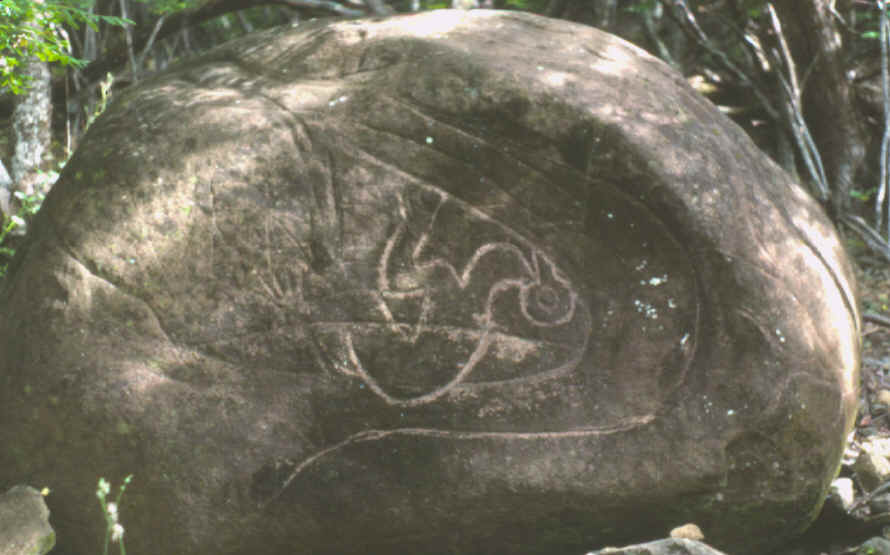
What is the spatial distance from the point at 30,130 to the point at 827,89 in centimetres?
495

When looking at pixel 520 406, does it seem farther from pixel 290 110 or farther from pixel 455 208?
pixel 290 110

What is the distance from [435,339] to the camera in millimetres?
2793

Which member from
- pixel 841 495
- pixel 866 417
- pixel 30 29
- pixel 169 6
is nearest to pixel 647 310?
pixel 841 495

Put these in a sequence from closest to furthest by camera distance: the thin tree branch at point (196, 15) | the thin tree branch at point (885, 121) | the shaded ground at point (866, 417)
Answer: the shaded ground at point (866, 417) → the thin tree branch at point (885, 121) → the thin tree branch at point (196, 15)

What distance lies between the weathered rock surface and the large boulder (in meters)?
0.07

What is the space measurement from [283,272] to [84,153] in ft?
2.98

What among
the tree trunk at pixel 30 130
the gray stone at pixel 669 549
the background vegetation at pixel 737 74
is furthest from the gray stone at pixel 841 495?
the tree trunk at pixel 30 130

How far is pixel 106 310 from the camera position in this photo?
2.79 m

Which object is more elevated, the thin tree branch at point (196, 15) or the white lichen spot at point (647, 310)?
the thin tree branch at point (196, 15)

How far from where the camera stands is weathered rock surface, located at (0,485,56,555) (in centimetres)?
264

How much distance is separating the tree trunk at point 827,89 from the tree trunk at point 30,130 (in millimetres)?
4551

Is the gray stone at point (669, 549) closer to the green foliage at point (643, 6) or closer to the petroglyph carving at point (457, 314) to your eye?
the petroglyph carving at point (457, 314)

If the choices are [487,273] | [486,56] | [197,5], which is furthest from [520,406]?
[197,5]

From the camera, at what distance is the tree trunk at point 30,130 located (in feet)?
15.4
